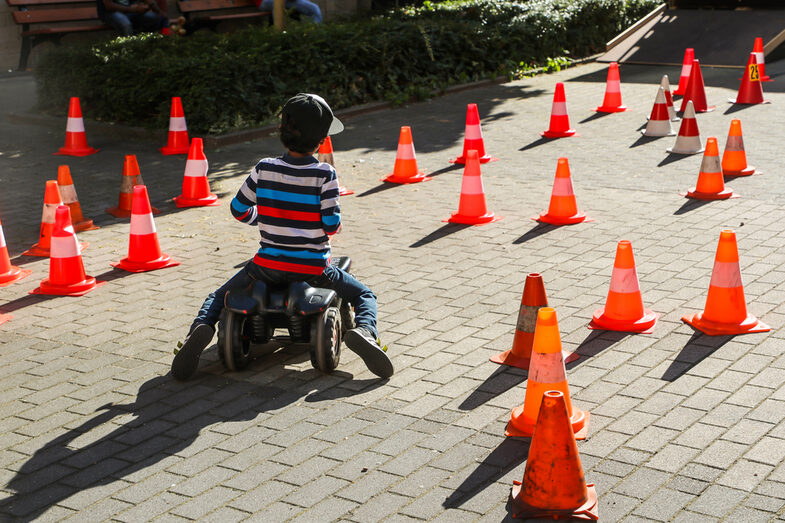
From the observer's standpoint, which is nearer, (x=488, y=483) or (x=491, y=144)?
(x=488, y=483)

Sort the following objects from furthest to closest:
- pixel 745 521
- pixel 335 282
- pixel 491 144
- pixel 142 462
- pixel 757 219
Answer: pixel 491 144 < pixel 757 219 < pixel 335 282 < pixel 142 462 < pixel 745 521

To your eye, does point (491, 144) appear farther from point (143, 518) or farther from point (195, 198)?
point (143, 518)

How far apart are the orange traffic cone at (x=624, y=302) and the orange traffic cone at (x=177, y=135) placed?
6.94 meters

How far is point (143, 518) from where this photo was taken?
157 inches

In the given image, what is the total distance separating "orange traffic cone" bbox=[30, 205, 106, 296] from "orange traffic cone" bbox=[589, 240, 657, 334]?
11.7 feet

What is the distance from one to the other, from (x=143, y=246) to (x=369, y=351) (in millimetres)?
2962

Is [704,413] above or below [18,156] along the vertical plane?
below

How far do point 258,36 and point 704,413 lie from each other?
33.4 ft

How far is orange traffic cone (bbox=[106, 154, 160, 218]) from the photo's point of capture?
8.88 meters

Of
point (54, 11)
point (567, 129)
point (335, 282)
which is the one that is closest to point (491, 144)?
point (567, 129)

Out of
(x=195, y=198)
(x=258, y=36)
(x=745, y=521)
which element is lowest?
(x=745, y=521)

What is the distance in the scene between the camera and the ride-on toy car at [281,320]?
5195 millimetres

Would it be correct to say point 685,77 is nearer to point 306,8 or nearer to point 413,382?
point 306,8

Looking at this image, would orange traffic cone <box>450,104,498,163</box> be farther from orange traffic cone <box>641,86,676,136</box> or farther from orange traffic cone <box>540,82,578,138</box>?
orange traffic cone <box>641,86,676,136</box>
